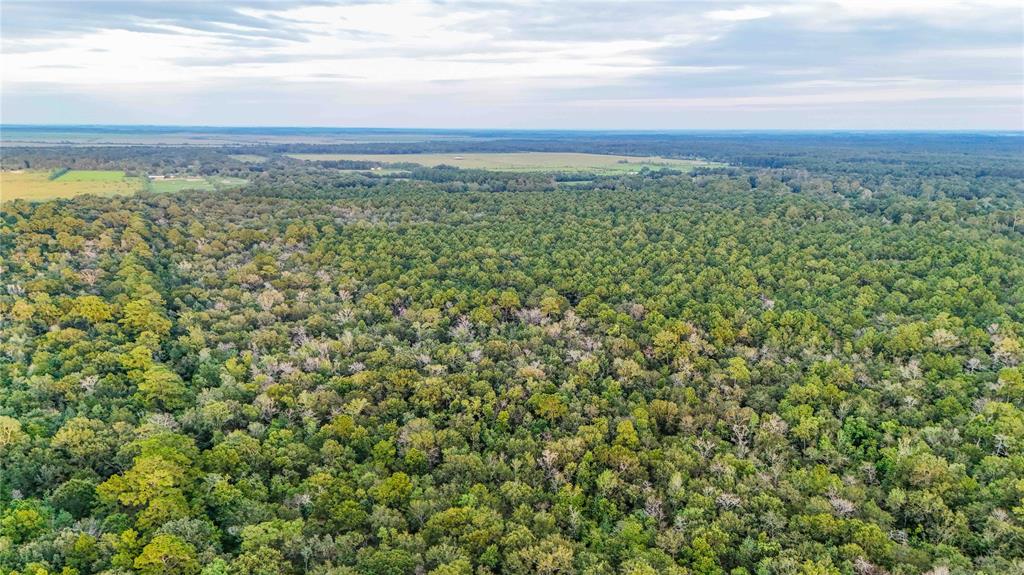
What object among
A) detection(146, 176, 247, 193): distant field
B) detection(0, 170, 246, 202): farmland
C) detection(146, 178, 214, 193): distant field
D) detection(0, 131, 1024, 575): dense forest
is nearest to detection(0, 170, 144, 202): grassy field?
detection(0, 170, 246, 202): farmland

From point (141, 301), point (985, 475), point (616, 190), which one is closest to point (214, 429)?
point (141, 301)

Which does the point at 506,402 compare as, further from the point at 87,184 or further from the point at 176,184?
the point at 87,184

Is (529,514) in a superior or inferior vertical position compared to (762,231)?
inferior

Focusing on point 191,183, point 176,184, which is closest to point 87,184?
point 176,184

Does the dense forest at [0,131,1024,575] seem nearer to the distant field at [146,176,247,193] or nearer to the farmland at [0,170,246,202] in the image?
the farmland at [0,170,246,202]

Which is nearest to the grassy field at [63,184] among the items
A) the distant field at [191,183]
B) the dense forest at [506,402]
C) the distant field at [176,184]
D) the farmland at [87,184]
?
the farmland at [87,184]

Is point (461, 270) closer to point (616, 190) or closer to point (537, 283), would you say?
point (537, 283)

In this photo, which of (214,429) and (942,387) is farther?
(942,387)
